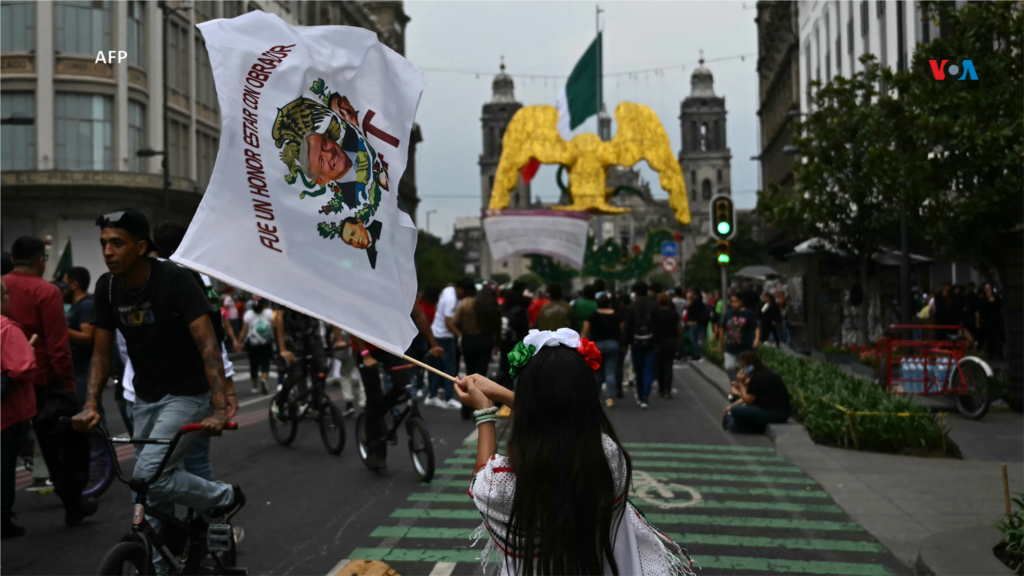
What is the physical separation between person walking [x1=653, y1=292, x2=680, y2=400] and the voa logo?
4.93m

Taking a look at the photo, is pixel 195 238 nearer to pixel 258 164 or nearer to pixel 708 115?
pixel 258 164

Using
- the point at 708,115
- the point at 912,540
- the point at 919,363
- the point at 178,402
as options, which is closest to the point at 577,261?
the point at 919,363

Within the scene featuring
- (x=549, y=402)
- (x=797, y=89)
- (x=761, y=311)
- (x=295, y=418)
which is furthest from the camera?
(x=797, y=89)

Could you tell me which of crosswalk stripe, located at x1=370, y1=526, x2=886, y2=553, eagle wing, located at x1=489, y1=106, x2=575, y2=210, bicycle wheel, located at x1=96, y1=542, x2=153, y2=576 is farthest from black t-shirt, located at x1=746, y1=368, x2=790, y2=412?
eagle wing, located at x1=489, y1=106, x2=575, y2=210

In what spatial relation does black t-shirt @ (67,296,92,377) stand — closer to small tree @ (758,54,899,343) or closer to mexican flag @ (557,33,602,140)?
small tree @ (758,54,899,343)

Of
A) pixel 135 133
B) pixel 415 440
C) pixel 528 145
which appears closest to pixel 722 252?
pixel 415 440

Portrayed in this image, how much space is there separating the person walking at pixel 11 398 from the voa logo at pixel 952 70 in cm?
1076

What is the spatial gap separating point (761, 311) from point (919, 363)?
30.7 ft

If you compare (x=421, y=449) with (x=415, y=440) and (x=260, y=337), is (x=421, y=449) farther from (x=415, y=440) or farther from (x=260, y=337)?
(x=260, y=337)

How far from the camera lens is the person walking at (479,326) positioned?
541 inches

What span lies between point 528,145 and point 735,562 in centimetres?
2601

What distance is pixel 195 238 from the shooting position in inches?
158

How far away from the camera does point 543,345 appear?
2.94 m

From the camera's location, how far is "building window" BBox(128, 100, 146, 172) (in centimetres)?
3559
